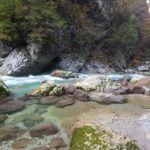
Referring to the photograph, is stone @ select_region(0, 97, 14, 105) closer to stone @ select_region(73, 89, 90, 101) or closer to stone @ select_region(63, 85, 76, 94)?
stone @ select_region(63, 85, 76, 94)

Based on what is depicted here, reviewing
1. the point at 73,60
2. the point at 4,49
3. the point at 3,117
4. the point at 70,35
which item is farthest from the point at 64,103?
the point at 70,35

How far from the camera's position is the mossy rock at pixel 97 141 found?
5320 mm

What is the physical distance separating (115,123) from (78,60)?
1495 centimetres

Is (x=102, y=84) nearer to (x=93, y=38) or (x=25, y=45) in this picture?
(x=25, y=45)

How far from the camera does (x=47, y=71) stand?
2017 centimetres

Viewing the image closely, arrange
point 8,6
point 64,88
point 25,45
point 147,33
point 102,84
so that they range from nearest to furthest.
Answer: point 64,88, point 102,84, point 8,6, point 25,45, point 147,33

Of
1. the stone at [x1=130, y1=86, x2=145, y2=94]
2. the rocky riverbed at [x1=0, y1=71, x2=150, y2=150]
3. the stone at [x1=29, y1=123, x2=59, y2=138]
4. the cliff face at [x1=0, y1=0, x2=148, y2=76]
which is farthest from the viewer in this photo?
the cliff face at [x1=0, y1=0, x2=148, y2=76]

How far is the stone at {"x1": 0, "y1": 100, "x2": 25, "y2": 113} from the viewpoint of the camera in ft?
30.5

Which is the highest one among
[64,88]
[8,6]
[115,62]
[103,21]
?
[8,6]

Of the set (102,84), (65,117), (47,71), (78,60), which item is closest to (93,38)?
(78,60)

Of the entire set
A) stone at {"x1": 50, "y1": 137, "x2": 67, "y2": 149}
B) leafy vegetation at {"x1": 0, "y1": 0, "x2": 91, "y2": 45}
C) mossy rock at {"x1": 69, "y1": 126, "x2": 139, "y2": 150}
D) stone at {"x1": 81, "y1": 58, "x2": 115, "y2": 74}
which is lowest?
stone at {"x1": 81, "y1": 58, "x2": 115, "y2": 74}

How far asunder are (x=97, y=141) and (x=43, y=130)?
2159 mm

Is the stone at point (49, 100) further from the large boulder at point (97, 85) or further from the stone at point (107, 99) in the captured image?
the large boulder at point (97, 85)

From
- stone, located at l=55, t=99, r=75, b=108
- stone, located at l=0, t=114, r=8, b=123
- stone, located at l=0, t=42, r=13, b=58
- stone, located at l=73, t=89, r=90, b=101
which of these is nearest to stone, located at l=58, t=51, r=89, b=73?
stone, located at l=0, t=42, r=13, b=58
